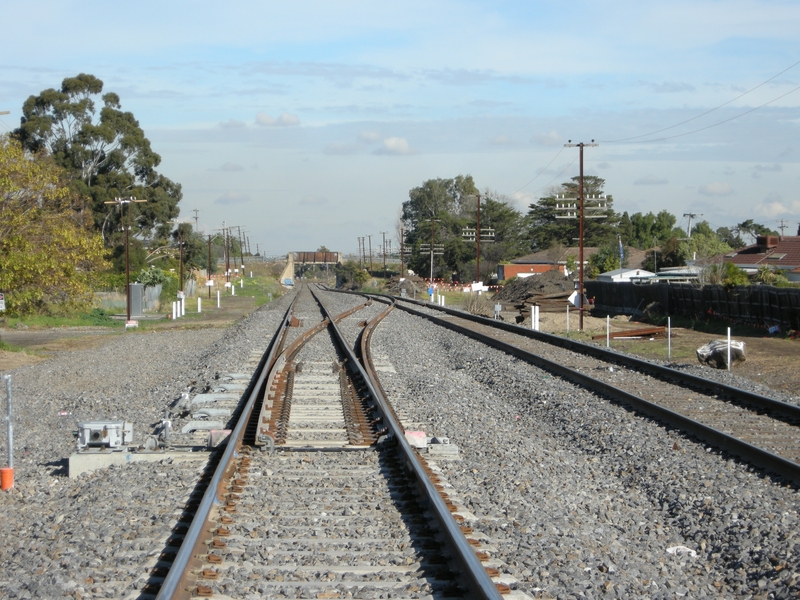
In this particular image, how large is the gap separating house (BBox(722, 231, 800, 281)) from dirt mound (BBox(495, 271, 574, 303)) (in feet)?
60.5

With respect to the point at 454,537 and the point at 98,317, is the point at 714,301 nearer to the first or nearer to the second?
the point at 98,317

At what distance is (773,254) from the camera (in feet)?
225

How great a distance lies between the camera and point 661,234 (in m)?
163

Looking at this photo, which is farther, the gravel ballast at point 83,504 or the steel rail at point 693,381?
the steel rail at point 693,381

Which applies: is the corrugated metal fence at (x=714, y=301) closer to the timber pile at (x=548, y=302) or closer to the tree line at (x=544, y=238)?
the timber pile at (x=548, y=302)

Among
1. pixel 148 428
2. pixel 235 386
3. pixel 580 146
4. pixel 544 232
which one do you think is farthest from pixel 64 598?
pixel 544 232

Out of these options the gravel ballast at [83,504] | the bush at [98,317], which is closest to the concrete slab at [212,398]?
the gravel ballast at [83,504]

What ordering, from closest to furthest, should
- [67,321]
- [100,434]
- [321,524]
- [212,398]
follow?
1. [321,524]
2. [100,434]
3. [212,398]
4. [67,321]

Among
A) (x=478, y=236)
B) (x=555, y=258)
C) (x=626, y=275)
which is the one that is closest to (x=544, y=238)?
Result: (x=555, y=258)

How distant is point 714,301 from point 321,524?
3263 cm

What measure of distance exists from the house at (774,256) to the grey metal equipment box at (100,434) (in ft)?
186

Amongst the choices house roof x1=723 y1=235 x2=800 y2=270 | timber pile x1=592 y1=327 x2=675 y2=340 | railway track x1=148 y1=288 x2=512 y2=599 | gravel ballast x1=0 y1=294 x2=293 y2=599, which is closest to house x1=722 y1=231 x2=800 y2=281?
house roof x1=723 y1=235 x2=800 y2=270

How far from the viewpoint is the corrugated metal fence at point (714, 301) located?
30109mm

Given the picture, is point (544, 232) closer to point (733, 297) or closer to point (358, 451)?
point (733, 297)
